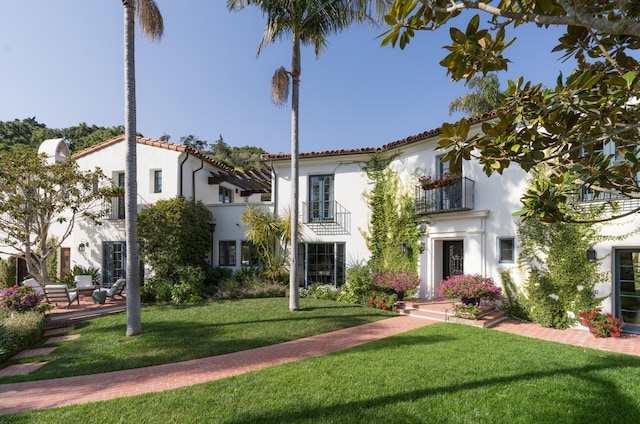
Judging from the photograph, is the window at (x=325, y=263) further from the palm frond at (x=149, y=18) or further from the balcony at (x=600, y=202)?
the palm frond at (x=149, y=18)

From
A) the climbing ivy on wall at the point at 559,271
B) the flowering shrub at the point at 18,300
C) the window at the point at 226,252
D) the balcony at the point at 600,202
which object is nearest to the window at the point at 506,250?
the climbing ivy on wall at the point at 559,271

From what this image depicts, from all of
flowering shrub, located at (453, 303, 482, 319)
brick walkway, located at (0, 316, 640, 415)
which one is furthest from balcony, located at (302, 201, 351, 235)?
brick walkway, located at (0, 316, 640, 415)

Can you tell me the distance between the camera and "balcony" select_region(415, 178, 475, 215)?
1204 cm

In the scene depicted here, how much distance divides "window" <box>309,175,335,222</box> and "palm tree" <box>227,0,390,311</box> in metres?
4.39

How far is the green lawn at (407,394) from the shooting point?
439 centimetres

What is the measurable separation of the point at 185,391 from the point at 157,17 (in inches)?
377

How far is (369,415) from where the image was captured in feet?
14.4

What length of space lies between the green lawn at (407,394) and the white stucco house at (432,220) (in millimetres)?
3531

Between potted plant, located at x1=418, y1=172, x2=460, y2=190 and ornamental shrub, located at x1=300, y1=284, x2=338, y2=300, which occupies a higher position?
potted plant, located at x1=418, y1=172, x2=460, y2=190

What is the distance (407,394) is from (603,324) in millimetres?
7217

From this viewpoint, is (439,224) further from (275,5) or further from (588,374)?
(275,5)

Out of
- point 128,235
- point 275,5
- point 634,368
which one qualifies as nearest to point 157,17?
point 275,5

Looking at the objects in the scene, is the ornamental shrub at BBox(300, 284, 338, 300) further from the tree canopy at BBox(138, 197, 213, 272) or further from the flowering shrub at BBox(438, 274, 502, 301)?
the tree canopy at BBox(138, 197, 213, 272)

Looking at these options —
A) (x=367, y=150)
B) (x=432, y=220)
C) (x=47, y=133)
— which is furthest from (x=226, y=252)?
(x=47, y=133)
